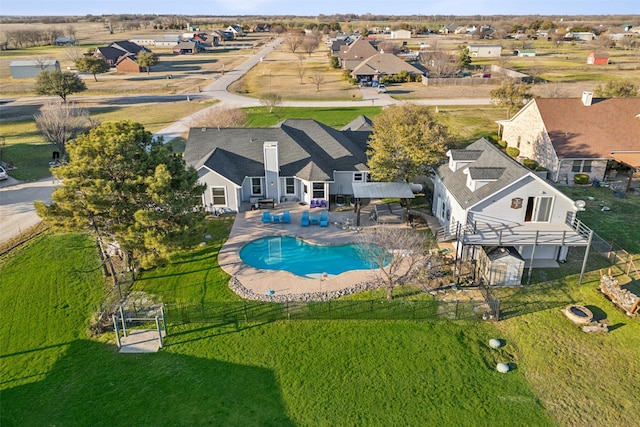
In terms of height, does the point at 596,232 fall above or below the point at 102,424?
above

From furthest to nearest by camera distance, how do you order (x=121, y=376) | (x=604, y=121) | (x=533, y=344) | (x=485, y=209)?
(x=604, y=121) < (x=485, y=209) < (x=533, y=344) < (x=121, y=376)

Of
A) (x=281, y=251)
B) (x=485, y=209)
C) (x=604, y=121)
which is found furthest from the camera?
(x=604, y=121)

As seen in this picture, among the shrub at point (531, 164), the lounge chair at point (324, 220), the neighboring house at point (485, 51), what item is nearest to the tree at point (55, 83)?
the lounge chair at point (324, 220)

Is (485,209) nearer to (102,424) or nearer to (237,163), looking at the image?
(237,163)

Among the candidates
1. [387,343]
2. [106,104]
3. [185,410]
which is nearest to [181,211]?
[185,410]

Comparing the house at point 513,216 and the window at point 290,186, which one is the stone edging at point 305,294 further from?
the window at point 290,186

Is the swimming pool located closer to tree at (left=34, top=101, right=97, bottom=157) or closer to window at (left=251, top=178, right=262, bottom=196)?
window at (left=251, top=178, right=262, bottom=196)

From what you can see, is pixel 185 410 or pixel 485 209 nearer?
pixel 185 410

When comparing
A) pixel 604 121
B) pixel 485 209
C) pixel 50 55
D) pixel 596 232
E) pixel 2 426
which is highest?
pixel 50 55
